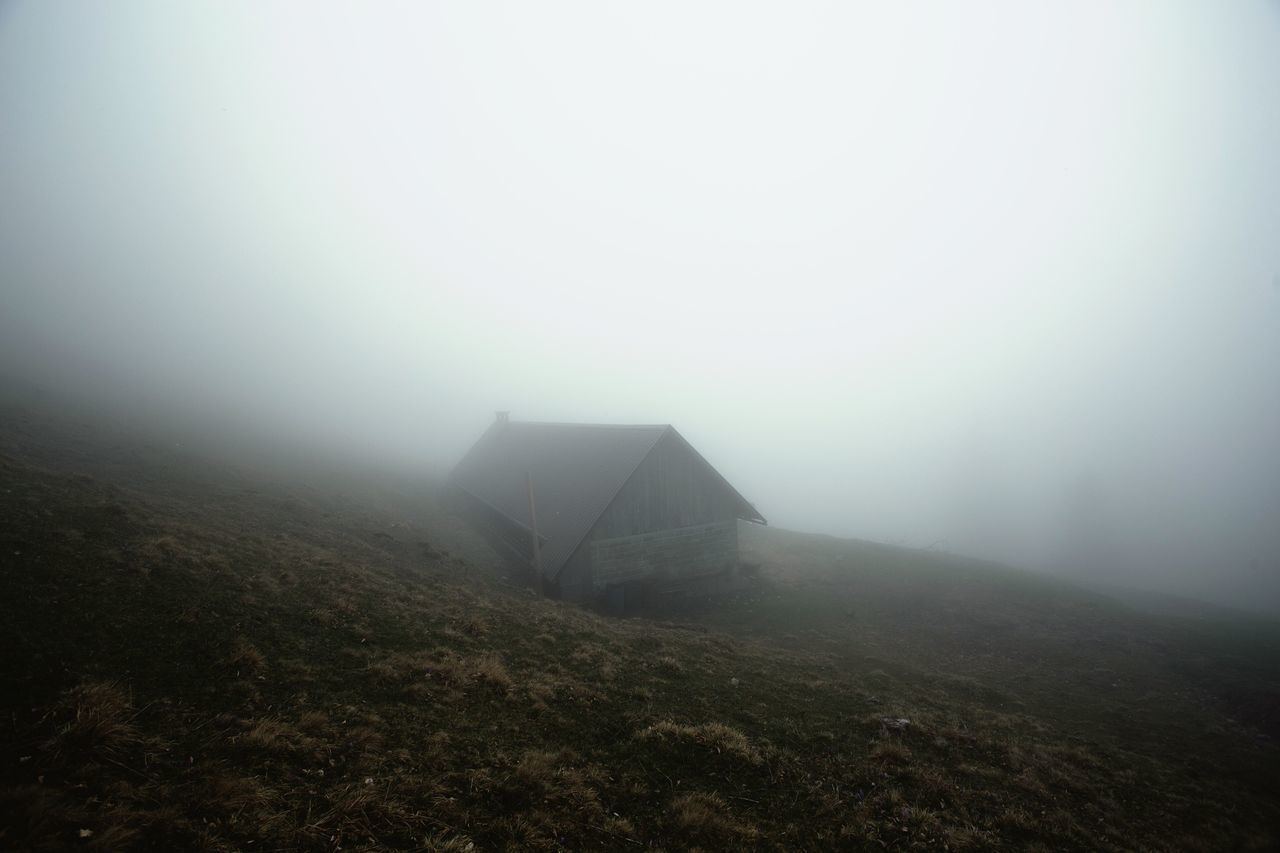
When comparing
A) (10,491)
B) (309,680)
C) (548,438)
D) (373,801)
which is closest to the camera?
(373,801)

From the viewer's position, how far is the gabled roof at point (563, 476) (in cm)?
2436

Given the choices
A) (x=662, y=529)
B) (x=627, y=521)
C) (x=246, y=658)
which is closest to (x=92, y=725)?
(x=246, y=658)

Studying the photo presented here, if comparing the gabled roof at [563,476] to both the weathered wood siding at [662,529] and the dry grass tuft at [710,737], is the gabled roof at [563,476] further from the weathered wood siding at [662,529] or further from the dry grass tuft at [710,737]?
the dry grass tuft at [710,737]

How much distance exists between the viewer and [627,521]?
24.5m

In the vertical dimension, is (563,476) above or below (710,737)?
above

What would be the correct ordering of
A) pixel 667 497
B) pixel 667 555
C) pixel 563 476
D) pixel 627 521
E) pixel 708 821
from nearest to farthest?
pixel 708 821 < pixel 627 521 < pixel 667 555 < pixel 667 497 < pixel 563 476

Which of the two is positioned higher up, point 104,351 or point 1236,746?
point 104,351

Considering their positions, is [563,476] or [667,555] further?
[563,476]

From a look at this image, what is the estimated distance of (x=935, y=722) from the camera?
1162cm

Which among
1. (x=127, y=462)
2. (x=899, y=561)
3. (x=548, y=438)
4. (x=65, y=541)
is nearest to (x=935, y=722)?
(x=65, y=541)

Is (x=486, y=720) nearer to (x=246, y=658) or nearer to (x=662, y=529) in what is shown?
(x=246, y=658)

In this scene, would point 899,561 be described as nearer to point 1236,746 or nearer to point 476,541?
point 1236,746

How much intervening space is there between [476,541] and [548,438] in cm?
1032

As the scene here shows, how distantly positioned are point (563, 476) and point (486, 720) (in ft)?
69.8
